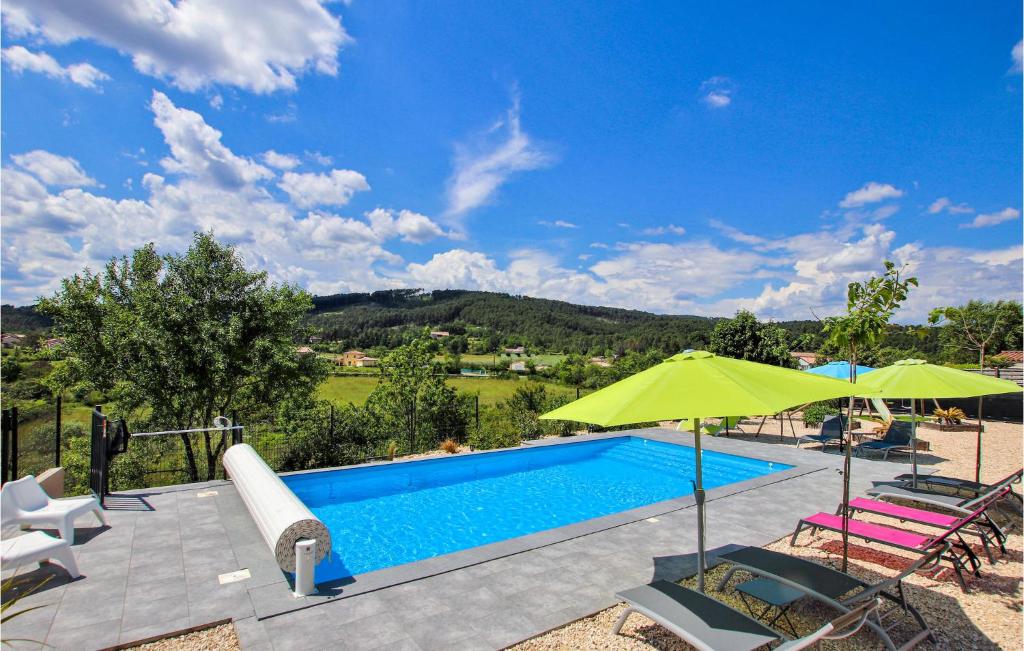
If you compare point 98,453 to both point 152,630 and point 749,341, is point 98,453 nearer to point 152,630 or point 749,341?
point 152,630

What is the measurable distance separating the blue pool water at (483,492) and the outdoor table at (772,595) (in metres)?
4.34

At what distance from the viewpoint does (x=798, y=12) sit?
1048 centimetres

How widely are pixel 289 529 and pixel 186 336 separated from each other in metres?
7.83

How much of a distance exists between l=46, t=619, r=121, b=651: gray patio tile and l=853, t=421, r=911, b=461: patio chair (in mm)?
13282

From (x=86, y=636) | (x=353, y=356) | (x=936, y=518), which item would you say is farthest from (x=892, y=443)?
(x=353, y=356)

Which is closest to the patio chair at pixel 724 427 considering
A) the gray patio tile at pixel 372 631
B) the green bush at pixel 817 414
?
the green bush at pixel 817 414

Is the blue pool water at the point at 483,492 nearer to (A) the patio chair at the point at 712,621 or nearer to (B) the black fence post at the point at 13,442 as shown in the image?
(B) the black fence post at the point at 13,442

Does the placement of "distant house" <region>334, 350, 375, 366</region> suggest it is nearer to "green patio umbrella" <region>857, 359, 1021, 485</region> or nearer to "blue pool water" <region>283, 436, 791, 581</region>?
"blue pool water" <region>283, 436, 791, 581</region>

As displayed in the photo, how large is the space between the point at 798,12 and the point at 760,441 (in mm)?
10362

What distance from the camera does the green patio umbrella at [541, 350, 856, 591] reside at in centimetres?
297

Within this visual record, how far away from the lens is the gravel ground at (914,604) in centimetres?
376

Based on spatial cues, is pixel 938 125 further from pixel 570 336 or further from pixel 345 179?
pixel 570 336

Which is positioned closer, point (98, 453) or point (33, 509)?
point (33, 509)

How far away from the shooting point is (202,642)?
12.3 feet
